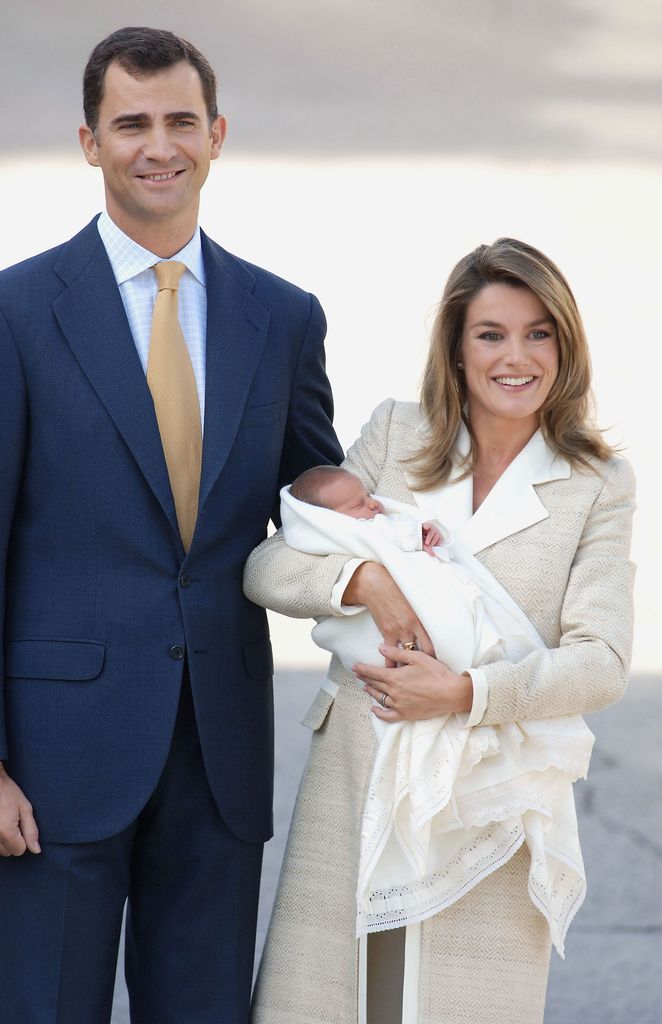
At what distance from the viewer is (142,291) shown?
232cm

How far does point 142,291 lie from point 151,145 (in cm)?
22

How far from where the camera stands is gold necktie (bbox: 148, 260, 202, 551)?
7.46 feet

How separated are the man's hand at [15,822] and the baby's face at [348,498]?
0.63 m

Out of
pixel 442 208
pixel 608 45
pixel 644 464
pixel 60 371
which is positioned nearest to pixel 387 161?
pixel 442 208

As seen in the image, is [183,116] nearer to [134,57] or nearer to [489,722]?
[134,57]

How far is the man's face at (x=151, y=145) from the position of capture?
224 cm

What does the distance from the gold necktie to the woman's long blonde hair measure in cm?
35

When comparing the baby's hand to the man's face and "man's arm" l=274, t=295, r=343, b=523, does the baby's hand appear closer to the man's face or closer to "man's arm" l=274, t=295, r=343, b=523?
"man's arm" l=274, t=295, r=343, b=523

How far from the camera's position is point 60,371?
221cm

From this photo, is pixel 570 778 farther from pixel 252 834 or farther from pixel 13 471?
pixel 13 471

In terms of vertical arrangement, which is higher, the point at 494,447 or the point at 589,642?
the point at 494,447

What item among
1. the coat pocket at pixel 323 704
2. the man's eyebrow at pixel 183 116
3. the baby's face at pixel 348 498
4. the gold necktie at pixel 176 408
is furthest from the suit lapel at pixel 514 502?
the man's eyebrow at pixel 183 116

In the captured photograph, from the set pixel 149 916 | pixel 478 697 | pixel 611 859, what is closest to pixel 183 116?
pixel 478 697

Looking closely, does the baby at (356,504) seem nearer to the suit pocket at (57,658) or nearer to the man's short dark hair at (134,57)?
the suit pocket at (57,658)
